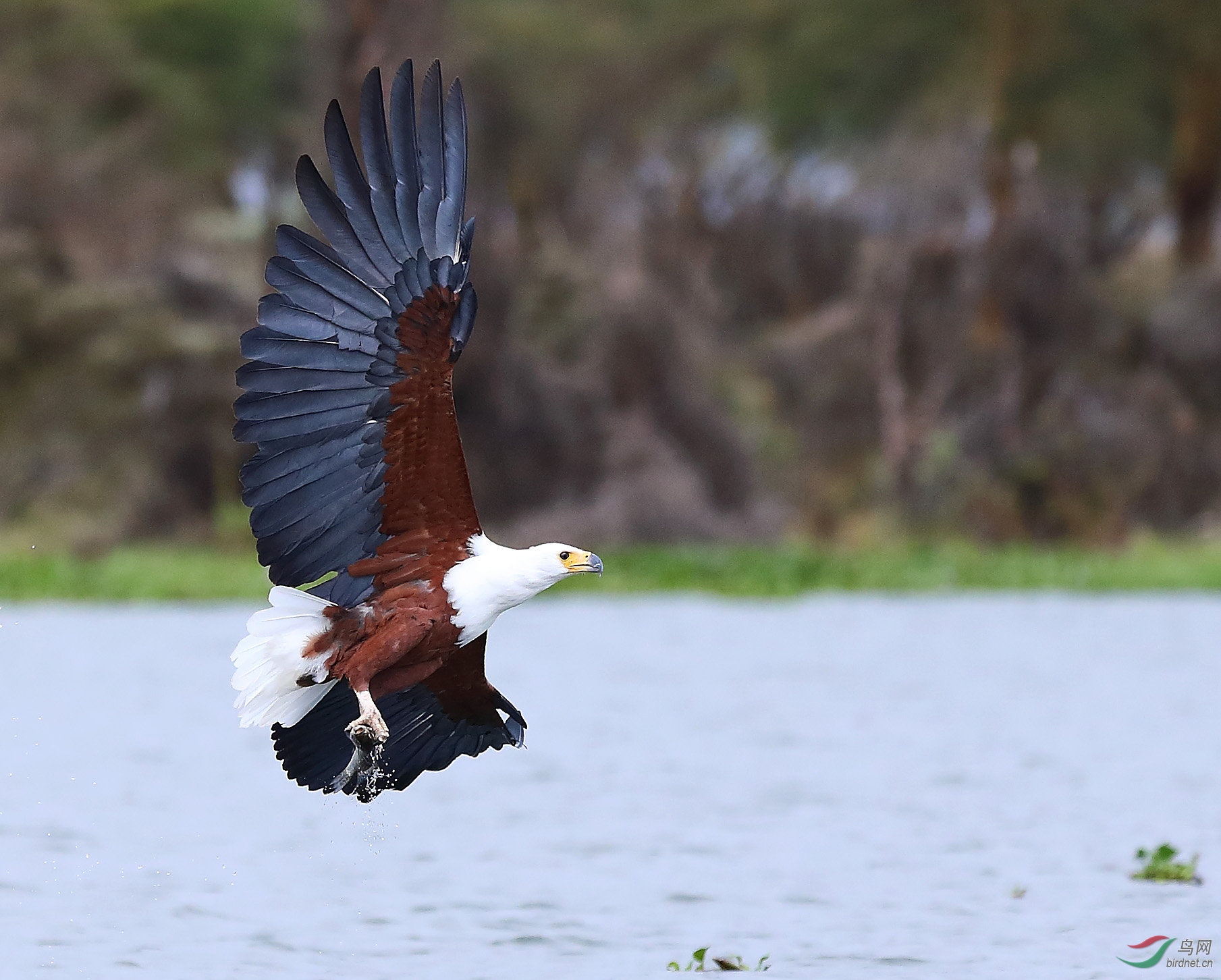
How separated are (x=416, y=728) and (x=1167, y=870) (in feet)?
9.78

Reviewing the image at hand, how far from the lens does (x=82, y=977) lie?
6652 millimetres

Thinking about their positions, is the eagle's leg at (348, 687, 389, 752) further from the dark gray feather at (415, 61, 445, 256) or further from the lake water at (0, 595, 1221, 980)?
the dark gray feather at (415, 61, 445, 256)

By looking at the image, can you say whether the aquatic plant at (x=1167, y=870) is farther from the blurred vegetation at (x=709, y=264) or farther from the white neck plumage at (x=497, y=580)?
the blurred vegetation at (x=709, y=264)

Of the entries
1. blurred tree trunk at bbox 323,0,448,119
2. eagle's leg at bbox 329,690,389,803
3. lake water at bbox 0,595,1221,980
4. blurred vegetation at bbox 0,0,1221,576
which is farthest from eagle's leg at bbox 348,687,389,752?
blurred tree trunk at bbox 323,0,448,119

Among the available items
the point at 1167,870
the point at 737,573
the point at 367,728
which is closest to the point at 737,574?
the point at 737,573

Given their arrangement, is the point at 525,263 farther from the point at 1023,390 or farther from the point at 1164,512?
the point at 1164,512

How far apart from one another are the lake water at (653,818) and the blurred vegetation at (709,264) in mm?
4787

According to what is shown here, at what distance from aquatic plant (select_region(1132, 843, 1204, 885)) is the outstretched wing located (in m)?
3.16

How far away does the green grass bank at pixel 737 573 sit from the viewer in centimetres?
1772

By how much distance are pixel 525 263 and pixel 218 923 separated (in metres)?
16.5

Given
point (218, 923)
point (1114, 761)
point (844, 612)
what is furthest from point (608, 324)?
point (218, 923)

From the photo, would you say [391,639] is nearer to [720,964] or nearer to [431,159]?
[431,159]

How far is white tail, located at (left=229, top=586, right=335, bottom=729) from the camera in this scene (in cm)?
624

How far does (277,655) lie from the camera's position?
6.24 m
